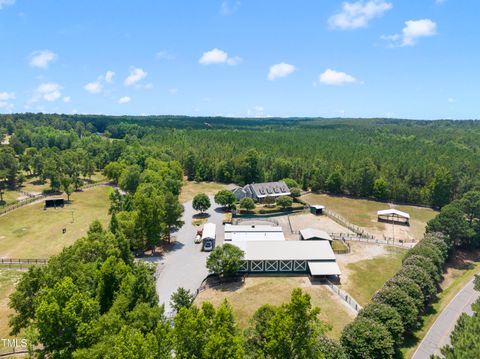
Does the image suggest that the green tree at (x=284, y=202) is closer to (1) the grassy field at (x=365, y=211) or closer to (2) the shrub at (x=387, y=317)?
(1) the grassy field at (x=365, y=211)

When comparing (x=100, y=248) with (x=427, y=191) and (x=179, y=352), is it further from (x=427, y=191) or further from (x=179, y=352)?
(x=427, y=191)

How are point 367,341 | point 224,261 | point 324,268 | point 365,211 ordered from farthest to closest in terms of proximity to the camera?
point 365,211
point 324,268
point 224,261
point 367,341

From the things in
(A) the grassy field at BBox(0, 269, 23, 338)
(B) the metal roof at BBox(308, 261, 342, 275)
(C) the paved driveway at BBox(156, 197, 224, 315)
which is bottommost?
(A) the grassy field at BBox(0, 269, 23, 338)

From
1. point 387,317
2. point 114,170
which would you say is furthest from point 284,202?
point 114,170

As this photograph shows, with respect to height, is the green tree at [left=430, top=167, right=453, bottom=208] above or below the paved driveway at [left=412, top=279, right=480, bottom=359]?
above

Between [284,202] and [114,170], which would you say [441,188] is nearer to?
[284,202]

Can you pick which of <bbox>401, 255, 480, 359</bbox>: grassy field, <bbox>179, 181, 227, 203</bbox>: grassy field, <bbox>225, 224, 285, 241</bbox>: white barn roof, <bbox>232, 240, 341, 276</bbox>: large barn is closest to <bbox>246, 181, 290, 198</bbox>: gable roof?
<bbox>179, 181, 227, 203</bbox>: grassy field

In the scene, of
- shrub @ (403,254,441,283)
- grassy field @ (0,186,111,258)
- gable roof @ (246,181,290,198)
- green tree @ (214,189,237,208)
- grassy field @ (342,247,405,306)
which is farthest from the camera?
gable roof @ (246,181,290,198)

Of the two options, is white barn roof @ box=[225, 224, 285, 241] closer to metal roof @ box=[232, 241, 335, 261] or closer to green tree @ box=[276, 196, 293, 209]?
metal roof @ box=[232, 241, 335, 261]
